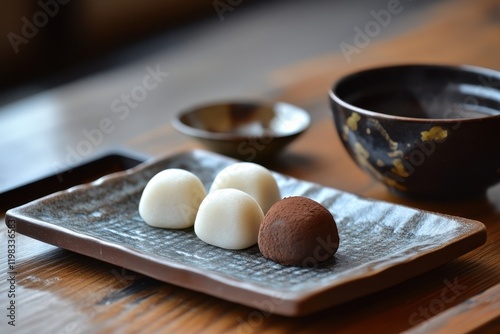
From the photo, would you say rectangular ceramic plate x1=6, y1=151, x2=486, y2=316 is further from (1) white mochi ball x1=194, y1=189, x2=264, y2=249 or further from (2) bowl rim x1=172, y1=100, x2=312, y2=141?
(2) bowl rim x1=172, y1=100, x2=312, y2=141

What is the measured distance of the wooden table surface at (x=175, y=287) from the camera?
757 millimetres

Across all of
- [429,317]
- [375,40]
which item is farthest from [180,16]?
[429,317]

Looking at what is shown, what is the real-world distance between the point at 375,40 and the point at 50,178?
1089 mm

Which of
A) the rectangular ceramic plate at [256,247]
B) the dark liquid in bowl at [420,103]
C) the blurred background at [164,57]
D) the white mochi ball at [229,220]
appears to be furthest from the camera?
the blurred background at [164,57]

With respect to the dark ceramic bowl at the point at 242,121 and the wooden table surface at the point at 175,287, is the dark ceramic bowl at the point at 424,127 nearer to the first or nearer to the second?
the wooden table surface at the point at 175,287

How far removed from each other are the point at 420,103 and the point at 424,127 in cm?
22

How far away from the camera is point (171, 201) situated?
0.95m

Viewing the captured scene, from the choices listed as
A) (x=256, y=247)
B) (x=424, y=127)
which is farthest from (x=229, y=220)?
(x=424, y=127)

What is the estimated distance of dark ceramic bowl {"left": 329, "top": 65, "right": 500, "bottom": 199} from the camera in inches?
38.0

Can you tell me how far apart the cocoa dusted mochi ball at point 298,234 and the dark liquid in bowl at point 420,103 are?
347mm

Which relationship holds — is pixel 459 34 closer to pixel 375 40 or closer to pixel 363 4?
pixel 375 40

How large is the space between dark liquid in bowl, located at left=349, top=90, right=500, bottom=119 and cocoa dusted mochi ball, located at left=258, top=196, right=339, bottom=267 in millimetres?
347

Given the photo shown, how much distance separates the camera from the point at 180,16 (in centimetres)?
288

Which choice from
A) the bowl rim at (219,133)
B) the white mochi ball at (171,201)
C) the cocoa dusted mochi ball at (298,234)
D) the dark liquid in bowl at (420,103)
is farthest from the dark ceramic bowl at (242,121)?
the cocoa dusted mochi ball at (298,234)
